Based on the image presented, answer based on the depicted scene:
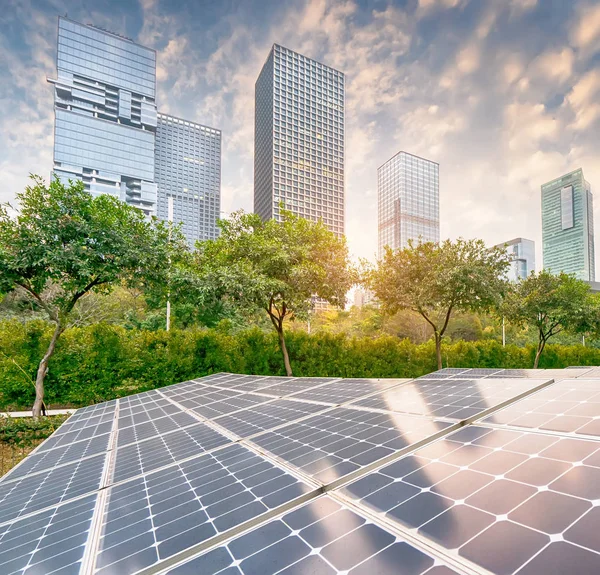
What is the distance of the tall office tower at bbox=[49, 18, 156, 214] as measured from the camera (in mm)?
→ 108688

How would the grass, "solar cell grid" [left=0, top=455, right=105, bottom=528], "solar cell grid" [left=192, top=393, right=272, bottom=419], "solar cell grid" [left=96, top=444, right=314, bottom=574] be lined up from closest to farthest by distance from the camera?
1. "solar cell grid" [left=96, top=444, right=314, bottom=574]
2. "solar cell grid" [left=0, top=455, right=105, bottom=528]
3. "solar cell grid" [left=192, top=393, right=272, bottom=419]
4. the grass

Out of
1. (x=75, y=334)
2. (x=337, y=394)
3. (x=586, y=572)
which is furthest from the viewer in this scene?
(x=75, y=334)

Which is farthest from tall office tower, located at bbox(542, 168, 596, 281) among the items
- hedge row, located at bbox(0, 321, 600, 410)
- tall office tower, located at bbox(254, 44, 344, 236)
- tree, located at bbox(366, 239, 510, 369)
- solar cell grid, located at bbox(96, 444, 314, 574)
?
solar cell grid, located at bbox(96, 444, 314, 574)

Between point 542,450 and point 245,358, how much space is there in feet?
46.8

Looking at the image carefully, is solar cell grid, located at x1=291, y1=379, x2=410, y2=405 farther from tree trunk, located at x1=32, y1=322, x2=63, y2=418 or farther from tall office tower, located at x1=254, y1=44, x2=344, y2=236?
tall office tower, located at x1=254, y1=44, x2=344, y2=236

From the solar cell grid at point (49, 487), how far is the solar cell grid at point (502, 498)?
290 centimetres

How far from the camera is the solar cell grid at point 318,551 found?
4.31ft

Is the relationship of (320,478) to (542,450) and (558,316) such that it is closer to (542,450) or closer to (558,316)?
(542,450)

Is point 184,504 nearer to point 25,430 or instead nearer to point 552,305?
point 25,430

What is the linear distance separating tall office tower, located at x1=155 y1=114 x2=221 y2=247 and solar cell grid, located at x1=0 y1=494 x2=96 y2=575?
533 feet

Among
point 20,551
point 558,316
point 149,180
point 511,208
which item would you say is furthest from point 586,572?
point 149,180

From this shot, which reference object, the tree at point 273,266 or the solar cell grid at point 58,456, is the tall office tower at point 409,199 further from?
the solar cell grid at point 58,456

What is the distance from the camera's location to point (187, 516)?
219cm

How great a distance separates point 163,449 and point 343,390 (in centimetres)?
315
